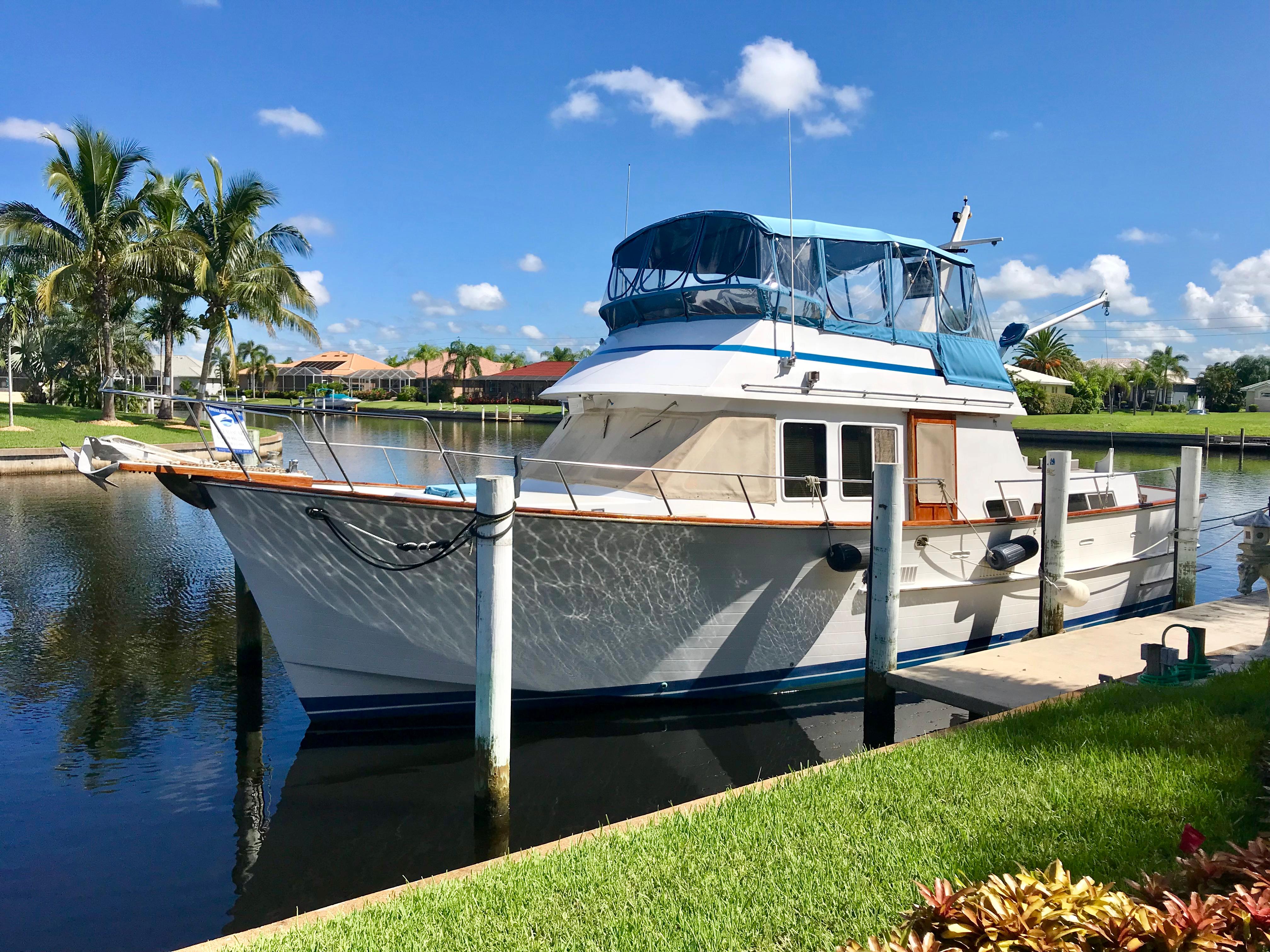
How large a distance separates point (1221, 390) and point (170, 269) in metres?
74.1

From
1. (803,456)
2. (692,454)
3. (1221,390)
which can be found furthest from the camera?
(1221,390)

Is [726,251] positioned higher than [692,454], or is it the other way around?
[726,251]

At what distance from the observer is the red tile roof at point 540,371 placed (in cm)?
7756

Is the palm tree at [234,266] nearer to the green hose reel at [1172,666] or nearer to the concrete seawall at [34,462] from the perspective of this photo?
the concrete seawall at [34,462]

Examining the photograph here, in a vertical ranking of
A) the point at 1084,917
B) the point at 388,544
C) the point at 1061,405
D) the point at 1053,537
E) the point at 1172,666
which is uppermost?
the point at 1061,405

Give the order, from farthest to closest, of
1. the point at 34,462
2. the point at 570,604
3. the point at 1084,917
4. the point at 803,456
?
the point at 34,462 < the point at 803,456 < the point at 570,604 < the point at 1084,917

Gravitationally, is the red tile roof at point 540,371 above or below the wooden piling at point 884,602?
above

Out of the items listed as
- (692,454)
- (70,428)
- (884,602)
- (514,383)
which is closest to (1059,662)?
(884,602)

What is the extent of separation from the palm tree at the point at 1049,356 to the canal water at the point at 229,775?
190 feet

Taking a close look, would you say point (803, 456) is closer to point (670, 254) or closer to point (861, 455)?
point (861, 455)

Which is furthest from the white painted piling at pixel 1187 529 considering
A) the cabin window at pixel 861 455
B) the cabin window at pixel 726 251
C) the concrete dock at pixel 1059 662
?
the cabin window at pixel 726 251

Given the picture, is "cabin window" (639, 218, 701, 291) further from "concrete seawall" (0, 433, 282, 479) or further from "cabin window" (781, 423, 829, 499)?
"concrete seawall" (0, 433, 282, 479)

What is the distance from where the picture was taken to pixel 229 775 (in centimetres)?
715

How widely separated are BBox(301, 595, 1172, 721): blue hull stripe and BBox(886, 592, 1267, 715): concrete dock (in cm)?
94
